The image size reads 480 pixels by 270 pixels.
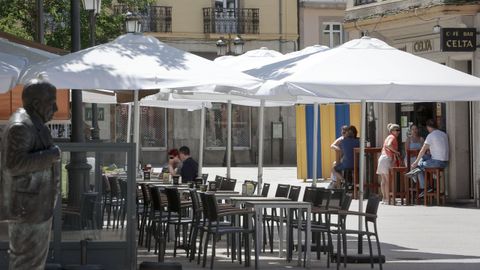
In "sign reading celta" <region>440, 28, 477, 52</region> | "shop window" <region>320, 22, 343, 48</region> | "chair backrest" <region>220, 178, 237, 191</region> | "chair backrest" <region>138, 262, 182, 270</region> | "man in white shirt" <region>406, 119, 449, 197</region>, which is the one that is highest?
"shop window" <region>320, 22, 343, 48</region>

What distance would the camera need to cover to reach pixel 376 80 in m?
14.1

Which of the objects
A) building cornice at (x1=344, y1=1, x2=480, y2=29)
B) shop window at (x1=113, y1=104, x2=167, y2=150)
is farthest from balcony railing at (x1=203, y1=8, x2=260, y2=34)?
building cornice at (x1=344, y1=1, x2=480, y2=29)

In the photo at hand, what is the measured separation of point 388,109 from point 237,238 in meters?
13.8

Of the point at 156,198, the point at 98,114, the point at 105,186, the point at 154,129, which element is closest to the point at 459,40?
the point at 156,198

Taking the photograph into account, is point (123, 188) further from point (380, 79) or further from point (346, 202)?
point (380, 79)

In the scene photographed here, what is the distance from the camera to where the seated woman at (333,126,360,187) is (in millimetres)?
26734

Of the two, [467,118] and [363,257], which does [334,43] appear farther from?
[363,257]

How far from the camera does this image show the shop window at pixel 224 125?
5350cm

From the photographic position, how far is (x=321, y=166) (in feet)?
117

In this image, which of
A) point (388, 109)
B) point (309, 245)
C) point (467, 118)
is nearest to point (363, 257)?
point (309, 245)

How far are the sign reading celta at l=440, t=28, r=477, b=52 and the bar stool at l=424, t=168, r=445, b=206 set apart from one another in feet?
7.99

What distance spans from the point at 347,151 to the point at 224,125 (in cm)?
2709

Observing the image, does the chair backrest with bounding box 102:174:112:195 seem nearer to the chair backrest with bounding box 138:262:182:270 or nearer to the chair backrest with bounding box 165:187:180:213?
the chair backrest with bounding box 165:187:180:213

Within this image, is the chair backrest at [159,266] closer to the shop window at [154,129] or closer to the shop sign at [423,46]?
the shop sign at [423,46]
